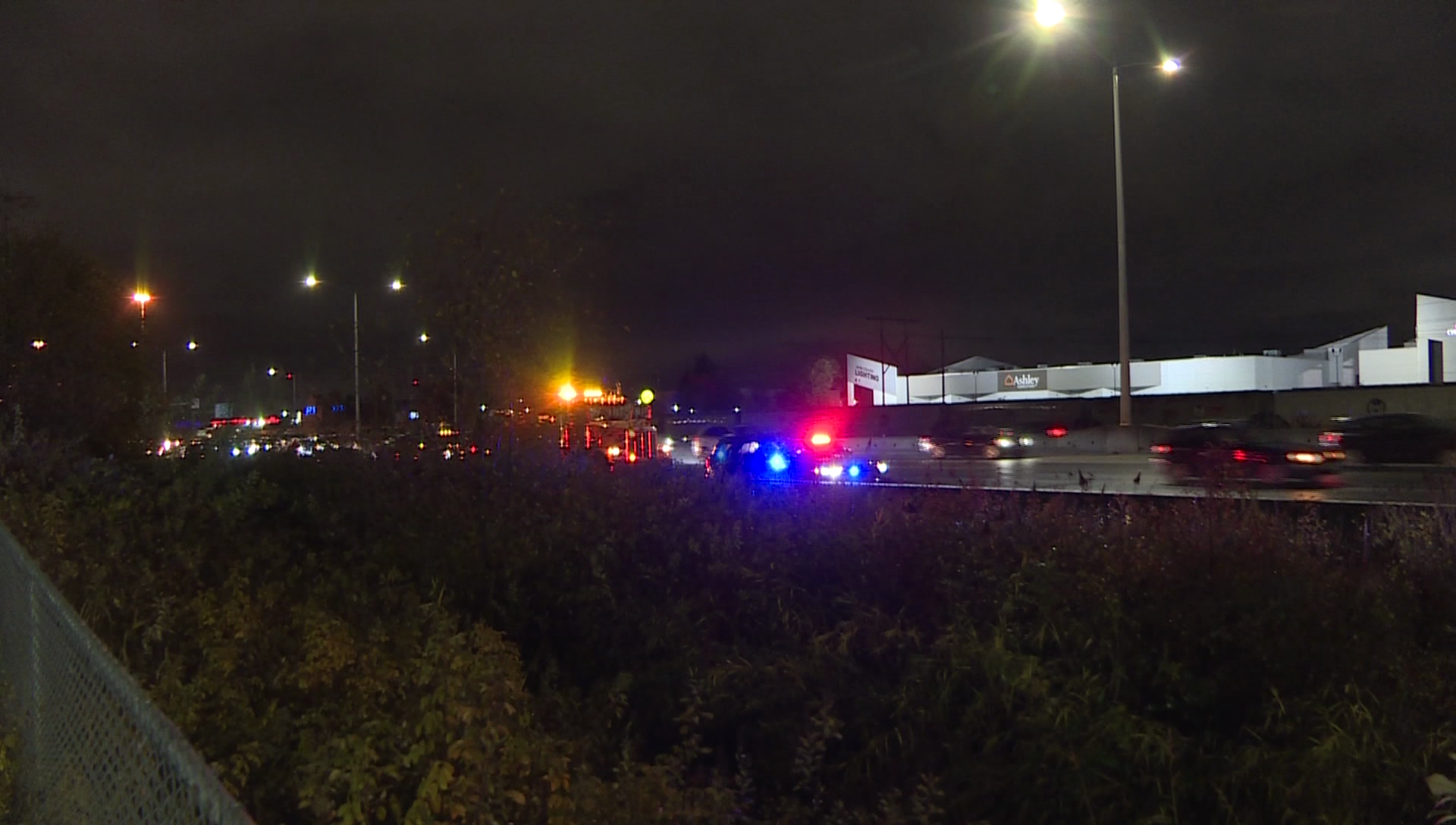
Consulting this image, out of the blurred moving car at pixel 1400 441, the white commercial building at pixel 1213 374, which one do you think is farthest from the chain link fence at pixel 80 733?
the white commercial building at pixel 1213 374

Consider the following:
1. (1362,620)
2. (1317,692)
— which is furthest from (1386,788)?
(1362,620)

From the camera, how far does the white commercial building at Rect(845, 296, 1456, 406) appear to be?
5394 centimetres

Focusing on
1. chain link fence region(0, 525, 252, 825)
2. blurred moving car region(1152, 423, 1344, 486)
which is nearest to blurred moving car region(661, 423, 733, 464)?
blurred moving car region(1152, 423, 1344, 486)

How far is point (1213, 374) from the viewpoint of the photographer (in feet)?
210

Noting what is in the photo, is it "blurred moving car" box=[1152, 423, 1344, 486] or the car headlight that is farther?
the car headlight

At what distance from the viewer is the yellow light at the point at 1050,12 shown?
15.9 metres

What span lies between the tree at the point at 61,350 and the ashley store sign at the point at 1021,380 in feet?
199

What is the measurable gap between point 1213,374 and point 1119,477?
48596mm

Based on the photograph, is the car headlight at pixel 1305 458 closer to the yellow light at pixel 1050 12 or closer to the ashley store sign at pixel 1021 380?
the yellow light at pixel 1050 12

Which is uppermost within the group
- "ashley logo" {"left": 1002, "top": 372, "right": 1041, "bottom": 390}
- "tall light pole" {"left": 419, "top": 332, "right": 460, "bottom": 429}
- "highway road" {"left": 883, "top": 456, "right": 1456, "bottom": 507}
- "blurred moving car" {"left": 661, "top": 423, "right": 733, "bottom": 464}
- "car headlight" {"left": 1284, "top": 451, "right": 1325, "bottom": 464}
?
"ashley logo" {"left": 1002, "top": 372, "right": 1041, "bottom": 390}

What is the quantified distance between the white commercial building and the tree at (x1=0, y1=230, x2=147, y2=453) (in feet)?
152

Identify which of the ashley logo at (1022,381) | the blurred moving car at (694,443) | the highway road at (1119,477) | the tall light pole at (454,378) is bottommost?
the highway road at (1119,477)

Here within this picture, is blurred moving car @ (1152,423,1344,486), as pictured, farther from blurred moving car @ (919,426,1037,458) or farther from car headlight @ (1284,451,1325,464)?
blurred moving car @ (919,426,1037,458)

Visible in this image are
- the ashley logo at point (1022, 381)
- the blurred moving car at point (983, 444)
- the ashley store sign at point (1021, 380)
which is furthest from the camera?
the ashley logo at point (1022, 381)
